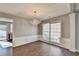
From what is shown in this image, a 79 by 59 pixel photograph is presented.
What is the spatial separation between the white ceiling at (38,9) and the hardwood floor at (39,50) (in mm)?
569

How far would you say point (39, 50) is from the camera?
1.67 metres

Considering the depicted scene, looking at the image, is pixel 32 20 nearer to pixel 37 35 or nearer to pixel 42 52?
pixel 37 35

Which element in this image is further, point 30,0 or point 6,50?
point 6,50

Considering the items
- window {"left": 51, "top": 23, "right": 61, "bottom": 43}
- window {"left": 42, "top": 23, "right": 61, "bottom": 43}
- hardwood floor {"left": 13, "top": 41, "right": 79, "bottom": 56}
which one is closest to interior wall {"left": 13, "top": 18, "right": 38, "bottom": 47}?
hardwood floor {"left": 13, "top": 41, "right": 79, "bottom": 56}

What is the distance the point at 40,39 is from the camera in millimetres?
1760

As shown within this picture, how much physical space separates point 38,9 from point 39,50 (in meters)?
0.78

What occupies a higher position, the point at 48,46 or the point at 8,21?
the point at 8,21

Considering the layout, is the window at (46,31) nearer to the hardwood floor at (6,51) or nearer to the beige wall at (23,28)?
the beige wall at (23,28)

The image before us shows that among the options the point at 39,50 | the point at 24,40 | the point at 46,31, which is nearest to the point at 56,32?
the point at 46,31

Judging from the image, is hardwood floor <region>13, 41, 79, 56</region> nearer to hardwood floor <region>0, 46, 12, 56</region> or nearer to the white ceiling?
hardwood floor <region>0, 46, 12, 56</region>

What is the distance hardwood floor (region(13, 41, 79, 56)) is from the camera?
157 cm

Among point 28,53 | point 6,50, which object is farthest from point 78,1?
point 6,50

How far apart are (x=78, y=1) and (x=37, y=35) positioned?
947 millimetres

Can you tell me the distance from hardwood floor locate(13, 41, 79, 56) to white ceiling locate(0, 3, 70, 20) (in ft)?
1.87
